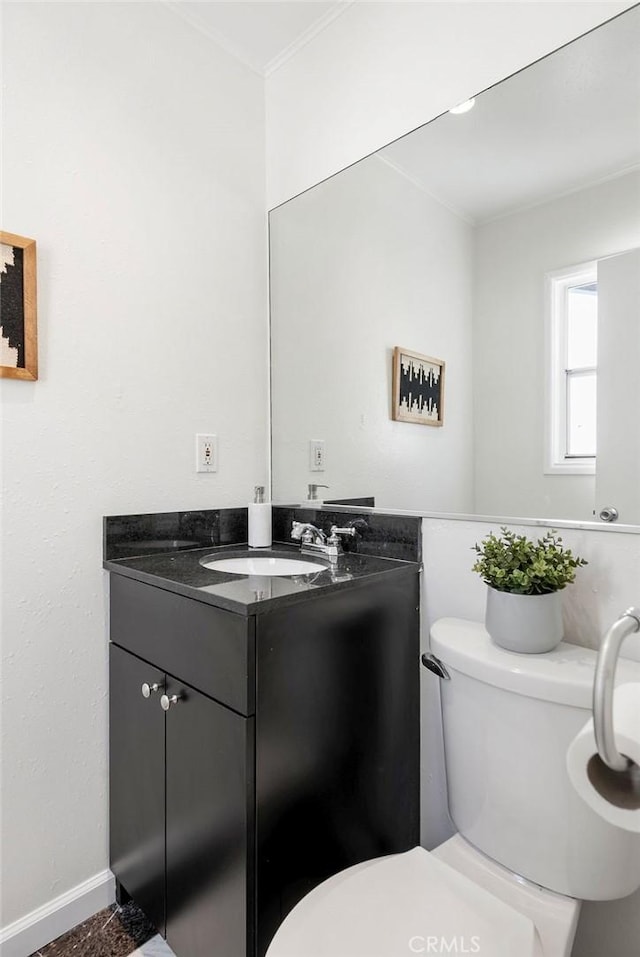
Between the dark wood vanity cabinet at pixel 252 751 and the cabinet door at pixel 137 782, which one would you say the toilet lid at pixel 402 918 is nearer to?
the dark wood vanity cabinet at pixel 252 751

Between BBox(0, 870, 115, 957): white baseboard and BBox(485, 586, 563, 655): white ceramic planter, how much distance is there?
3.98ft

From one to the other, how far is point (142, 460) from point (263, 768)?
0.84 metres

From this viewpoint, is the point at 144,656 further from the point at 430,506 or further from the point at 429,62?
the point at 429,62

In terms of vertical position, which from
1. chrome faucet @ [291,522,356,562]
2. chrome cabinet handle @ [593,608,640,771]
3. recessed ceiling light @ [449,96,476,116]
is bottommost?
chrome cabinet handle @ [593,608,640,771]

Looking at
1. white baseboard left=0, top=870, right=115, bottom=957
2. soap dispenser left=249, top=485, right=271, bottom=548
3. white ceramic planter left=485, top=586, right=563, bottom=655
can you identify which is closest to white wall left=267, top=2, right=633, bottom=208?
soap dispenser left=249, top=485, right=271, bottom=548

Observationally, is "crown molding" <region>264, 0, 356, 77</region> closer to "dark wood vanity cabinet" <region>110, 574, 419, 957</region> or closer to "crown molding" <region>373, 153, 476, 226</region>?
"crown molding" <region>373, 153, 476, 226</region>

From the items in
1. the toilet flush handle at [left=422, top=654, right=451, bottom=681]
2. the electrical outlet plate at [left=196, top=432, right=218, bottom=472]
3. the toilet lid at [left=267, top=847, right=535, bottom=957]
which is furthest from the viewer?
the electrical outlet plate at [left=196, top=432, right=218, bottom=472]

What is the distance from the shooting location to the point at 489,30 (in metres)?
1.18

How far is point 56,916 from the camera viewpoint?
125cm

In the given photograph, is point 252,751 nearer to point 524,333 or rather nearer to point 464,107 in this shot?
point 524,333

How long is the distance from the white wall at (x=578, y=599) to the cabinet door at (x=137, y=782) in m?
0.66

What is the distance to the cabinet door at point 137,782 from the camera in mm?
1174

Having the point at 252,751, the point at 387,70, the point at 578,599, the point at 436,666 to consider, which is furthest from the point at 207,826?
the point at 387,70

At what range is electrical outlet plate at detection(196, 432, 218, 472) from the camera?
1.56 meters
